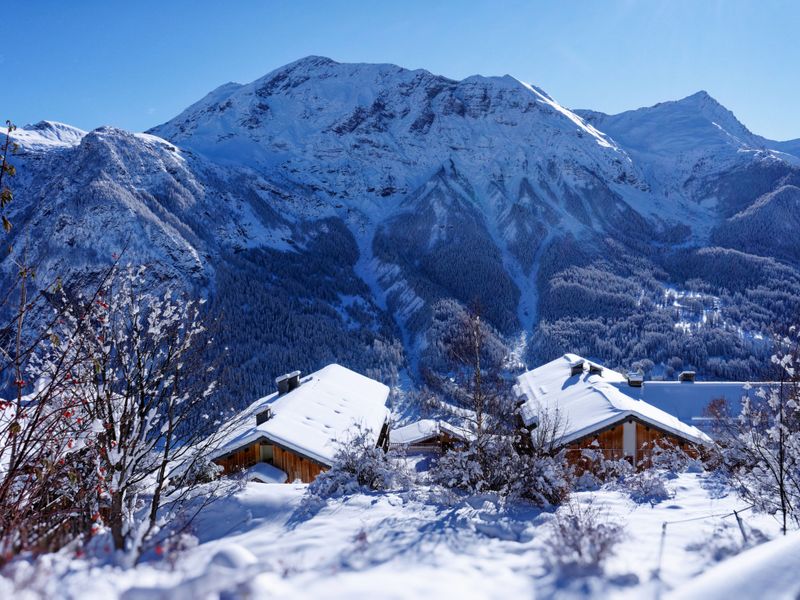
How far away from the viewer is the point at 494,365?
541 inches

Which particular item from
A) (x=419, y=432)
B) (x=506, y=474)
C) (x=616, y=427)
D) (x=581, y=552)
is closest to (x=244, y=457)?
(x=506, y=474)

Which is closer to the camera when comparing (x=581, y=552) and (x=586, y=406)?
(x=581, y=552)

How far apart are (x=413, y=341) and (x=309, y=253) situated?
168ft

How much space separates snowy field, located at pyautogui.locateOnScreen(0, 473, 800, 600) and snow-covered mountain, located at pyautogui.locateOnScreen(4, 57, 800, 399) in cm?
5573

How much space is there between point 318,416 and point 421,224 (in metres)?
121

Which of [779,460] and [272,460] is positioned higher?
[779,460]

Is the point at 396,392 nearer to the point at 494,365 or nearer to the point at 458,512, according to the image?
the point at 494,365

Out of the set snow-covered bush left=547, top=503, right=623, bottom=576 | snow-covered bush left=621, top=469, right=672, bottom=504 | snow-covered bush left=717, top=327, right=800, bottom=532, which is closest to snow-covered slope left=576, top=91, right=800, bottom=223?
snow-covered bush left=717, top=327, right=800, bottom=532

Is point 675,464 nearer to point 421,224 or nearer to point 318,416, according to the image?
point 318,416

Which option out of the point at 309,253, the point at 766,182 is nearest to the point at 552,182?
the point at 766,182

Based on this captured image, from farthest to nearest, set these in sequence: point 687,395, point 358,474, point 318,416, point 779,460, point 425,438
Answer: point 425,438 → point 687,395 → point 318,416 → point 358,474 → point 779,460

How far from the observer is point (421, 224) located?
139m

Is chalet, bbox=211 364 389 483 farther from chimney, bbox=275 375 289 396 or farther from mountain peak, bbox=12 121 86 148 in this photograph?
mountain peak, bbox=12 121 86 148

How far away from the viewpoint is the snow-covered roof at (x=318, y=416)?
18.9 meters
